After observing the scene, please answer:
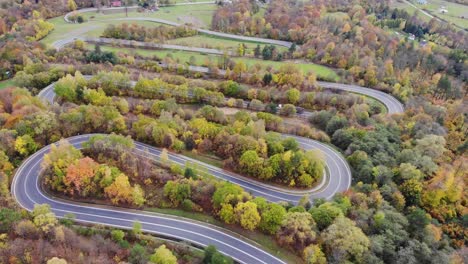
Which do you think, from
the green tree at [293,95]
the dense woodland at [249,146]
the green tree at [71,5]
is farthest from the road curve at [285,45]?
the green tree at [293,95]

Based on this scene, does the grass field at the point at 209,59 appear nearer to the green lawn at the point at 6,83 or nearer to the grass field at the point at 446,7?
the green lawn at the point at 6,83

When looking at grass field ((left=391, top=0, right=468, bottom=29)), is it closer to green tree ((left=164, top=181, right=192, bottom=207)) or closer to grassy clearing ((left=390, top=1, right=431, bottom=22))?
grassy clearing ((left=390, top=1, right=431, bottom=22))

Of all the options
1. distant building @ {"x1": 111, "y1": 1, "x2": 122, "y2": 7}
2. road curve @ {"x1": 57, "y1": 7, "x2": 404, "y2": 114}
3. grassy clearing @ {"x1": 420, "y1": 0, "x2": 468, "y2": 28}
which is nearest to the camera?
road curve @ {"x1": 57, "y1": 7, "x2": 404, "y2": 114}

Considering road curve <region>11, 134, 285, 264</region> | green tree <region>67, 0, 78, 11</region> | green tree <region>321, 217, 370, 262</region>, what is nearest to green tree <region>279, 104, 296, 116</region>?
green tree <region>321, 217, 370, 262</region>

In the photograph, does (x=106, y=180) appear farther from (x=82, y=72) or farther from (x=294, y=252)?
(x=82, y=72)

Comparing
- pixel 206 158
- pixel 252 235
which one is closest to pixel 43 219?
pixel 206 158

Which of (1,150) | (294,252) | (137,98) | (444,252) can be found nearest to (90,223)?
(1,150)

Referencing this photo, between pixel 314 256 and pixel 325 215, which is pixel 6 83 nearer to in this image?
pixel 325 215
